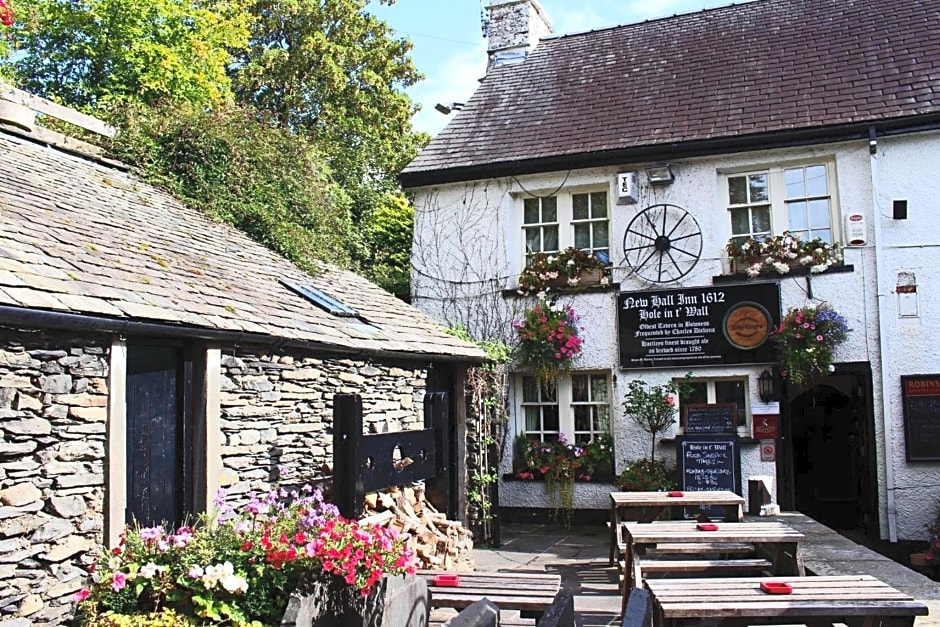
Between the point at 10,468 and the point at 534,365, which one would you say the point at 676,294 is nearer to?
the point at 534,365

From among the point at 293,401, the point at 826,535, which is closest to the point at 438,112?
the point at 293,401

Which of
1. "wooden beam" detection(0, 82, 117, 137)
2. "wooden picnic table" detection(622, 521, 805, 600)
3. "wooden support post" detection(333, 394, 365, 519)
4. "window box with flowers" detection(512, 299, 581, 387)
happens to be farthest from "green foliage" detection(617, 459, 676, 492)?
"wooden beam" detection(0, 82, 117, 137)

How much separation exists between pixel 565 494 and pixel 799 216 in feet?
16.2

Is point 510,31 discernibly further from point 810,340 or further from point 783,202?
point 810,340

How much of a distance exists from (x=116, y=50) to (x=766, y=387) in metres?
16.1

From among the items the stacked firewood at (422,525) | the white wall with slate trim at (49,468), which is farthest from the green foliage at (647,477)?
the white wall with slate trim at (49,468)

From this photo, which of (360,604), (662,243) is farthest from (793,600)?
(662,243)

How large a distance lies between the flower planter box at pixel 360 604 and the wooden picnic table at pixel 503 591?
0.34 m

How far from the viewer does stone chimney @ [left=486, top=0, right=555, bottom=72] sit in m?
15.5

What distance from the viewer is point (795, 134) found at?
11188 mm

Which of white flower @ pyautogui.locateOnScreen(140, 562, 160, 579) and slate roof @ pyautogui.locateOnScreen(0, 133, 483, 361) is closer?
white flower @ pyautogui.locateOnScreen(140, 562, 160, 579)

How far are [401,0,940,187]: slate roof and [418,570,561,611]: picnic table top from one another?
795 cm

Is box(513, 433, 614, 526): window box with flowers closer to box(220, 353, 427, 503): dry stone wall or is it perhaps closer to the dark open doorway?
the dark open doorway

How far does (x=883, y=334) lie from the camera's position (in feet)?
35.2
